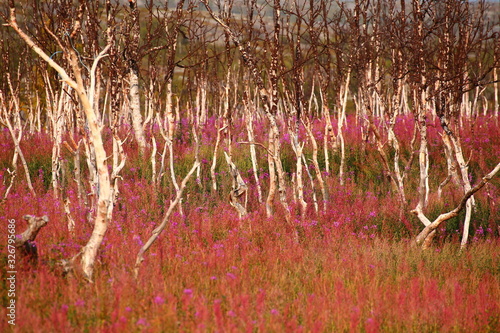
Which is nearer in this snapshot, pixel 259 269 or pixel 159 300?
pixel 159 300

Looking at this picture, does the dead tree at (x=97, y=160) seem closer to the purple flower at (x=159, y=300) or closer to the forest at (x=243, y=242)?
the forest at (x=243, y=242)

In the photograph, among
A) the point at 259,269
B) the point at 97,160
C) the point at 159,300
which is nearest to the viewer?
the point at 159,300

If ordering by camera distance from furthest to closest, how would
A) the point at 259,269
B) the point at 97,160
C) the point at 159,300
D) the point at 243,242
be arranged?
the point at 243,242
the point at 259,269
the point at 97,160
the point at 159,300

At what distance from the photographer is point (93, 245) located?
4.34 metres

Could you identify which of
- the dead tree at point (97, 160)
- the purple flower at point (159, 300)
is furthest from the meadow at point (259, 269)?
the dead tree at point (97, 160)

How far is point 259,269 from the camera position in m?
5.01

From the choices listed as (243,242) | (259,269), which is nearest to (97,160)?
(259,269)

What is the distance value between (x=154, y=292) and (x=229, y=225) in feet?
9.39

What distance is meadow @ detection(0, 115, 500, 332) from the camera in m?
3.74

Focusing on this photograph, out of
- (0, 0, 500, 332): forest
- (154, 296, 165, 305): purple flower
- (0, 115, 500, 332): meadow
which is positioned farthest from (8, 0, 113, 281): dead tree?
(154, 296, 165, 305): purple flower

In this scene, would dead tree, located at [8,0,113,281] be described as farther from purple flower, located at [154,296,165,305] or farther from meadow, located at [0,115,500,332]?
purple flower, located at [154,296,165,305]

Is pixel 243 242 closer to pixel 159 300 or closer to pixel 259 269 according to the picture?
pixel 259 269

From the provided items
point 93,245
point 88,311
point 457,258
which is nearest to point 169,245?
point 93,245

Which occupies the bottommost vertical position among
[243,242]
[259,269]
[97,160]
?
[259,269]
